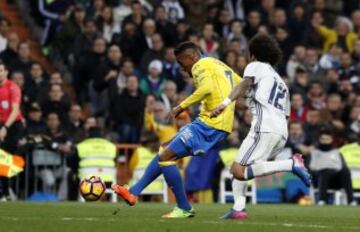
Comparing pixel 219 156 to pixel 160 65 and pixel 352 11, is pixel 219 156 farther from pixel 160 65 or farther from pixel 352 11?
pixel 352 11

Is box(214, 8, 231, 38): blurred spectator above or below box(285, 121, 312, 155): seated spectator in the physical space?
above

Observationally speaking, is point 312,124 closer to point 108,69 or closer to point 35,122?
point 108,69

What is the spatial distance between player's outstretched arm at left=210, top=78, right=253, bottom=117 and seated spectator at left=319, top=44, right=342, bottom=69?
1333 cm

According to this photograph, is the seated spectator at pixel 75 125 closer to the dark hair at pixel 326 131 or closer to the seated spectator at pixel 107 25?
the seated spectator at pixel 107 25

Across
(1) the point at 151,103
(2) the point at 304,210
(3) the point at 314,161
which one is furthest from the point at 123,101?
(2) the point at 304,210

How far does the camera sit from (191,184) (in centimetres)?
2383

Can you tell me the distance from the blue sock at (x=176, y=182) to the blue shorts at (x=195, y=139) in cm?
19

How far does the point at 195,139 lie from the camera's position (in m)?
15.7

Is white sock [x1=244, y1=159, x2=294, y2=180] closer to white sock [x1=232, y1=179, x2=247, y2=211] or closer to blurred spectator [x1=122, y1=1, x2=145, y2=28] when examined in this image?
white sock [x1=232, y1=179, x2=247, y2=211]

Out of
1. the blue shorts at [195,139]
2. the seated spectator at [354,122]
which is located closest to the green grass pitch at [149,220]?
the blue shorts at [195,139]

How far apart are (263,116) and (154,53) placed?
12.0 metres

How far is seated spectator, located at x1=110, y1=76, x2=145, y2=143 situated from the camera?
995 inches

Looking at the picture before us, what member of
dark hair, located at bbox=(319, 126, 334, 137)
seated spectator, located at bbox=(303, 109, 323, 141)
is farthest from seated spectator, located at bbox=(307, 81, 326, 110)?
dark hair, located at bbox=(319, 126, 334, 137)

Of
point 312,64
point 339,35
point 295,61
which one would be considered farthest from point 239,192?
point 339,35
